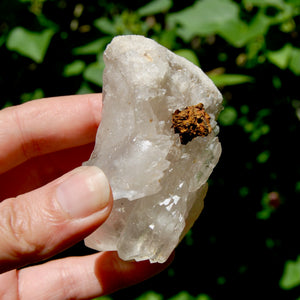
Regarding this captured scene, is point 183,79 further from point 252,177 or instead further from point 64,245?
point 252,177

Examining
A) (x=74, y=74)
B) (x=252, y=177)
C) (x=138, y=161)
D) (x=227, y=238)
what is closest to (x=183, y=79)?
(x=138, y=161)

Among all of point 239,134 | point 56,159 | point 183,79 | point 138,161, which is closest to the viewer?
point 138,161

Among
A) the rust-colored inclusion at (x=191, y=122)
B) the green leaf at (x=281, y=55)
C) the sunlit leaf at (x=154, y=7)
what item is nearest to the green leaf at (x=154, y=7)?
the sunlit leaf at (x=154, y=7)

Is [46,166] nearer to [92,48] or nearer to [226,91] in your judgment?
[92,48]

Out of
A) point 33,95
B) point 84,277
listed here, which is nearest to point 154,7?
point 33,95

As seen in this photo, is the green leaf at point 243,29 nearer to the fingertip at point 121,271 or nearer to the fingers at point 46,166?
the fingers at point 46,166
